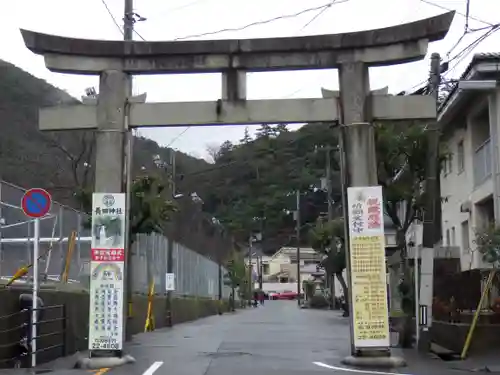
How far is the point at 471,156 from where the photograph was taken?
25156 millimetres

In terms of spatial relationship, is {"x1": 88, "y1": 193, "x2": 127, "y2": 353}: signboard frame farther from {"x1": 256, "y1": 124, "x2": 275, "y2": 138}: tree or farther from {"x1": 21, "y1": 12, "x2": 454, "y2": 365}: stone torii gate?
{"x1": 256, "y1": 124, "x2": 275, "y2": 138}: tree

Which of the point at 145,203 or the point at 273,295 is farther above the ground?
the point at 145,203

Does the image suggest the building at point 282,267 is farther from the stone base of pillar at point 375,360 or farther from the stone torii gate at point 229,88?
the stone base of pillar at point 375,360

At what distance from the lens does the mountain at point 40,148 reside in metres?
41.6

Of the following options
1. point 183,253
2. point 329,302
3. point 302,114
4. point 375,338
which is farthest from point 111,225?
point 329,302

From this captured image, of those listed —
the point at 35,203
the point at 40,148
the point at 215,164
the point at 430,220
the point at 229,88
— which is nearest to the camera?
the point at 35,203

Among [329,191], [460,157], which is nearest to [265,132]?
[329,191]

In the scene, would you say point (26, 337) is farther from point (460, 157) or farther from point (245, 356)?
point (460, 157)

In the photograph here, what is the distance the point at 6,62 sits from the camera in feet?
179

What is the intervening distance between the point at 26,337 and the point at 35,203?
256 centimetres

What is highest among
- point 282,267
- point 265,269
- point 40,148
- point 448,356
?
point 40,148

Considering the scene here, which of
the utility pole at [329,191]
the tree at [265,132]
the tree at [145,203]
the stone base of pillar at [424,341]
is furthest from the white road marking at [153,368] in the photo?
the tree at [265,132]

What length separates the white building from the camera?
2141 cm

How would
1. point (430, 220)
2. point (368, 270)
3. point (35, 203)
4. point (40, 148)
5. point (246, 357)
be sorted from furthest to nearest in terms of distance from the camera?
point (40, 148), point (430, 220), point (246, 357), point (368, 270), point (35, 203)
